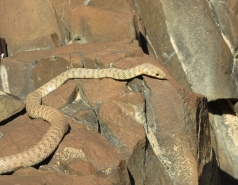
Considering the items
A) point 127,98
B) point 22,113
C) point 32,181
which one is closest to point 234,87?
point 127,98

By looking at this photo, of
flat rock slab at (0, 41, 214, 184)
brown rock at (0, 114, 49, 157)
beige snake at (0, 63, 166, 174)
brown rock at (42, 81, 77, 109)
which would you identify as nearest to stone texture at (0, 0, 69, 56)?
flat rock slab at (0, 41, 214, 184)

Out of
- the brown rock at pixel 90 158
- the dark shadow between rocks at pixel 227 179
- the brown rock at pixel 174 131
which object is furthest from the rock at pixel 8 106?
the dark shadow between rocks at pixel 227 179

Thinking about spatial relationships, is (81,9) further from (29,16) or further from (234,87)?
(234,87)

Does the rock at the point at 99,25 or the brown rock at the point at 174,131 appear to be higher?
the rock at the point at 99,25

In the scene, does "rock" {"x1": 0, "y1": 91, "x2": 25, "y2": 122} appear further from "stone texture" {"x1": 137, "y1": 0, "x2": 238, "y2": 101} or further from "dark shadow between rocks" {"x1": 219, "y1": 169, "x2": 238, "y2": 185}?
"dark shadow between rocks" {"x1": 219, "y1": 169, "x2": 238, "y2": 185}

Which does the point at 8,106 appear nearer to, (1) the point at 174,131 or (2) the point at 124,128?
(2) the point at 124,128

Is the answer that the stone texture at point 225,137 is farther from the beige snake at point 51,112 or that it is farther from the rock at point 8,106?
the rock at point 8,106

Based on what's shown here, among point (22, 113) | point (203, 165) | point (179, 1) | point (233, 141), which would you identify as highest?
point (179, 1)
